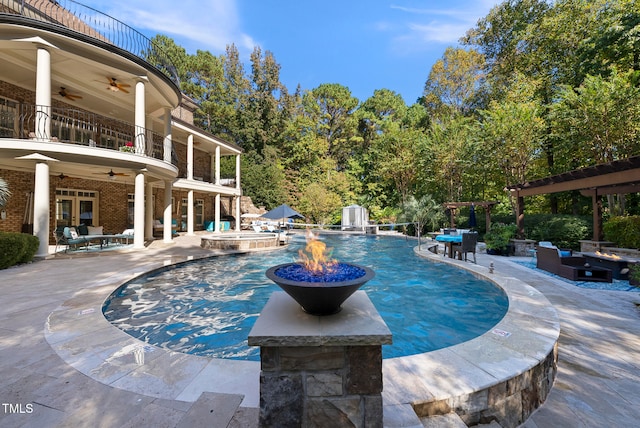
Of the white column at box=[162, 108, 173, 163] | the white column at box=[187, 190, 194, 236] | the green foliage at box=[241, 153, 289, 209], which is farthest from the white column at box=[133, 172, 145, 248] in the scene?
the green foliage at box=[241, 153, 289, 209]

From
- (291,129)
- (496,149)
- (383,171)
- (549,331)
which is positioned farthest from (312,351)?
(291,129)

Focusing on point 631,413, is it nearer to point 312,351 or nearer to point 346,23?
point 312,351

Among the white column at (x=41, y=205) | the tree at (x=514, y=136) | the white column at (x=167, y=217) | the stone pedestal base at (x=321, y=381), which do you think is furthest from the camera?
the tree at (x=514, y=136)

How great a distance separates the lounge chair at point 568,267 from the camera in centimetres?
688

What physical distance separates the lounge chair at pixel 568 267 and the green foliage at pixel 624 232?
283 centimetres

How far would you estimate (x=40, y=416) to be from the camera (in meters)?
2.07

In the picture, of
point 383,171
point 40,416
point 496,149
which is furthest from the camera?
point 383,171

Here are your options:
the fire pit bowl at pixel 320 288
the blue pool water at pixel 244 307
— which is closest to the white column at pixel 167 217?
the blue pool water at pixel 244 307

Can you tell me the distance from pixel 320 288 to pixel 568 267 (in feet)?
27.6

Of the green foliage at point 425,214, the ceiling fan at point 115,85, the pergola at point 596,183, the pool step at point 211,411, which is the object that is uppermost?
the ceiling fan at point 115,85

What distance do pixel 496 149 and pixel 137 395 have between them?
17.2 meters

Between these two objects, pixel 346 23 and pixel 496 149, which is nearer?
pixel 346 23

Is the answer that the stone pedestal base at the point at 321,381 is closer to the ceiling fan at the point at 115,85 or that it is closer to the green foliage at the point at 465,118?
the ceiling fan at the point at 115,85

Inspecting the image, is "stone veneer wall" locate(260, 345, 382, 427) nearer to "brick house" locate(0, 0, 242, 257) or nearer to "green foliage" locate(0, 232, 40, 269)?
"green foliage" locate(0, 232, 40, 269)
